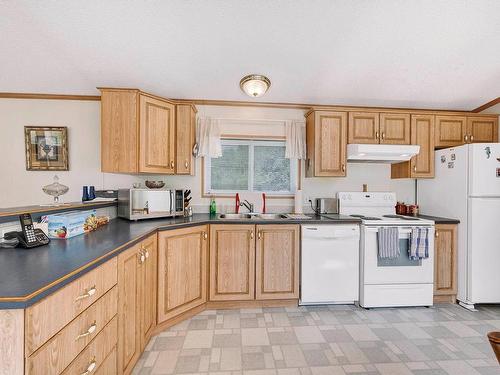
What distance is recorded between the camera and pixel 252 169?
326cm

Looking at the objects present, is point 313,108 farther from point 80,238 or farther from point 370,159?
point 80,238

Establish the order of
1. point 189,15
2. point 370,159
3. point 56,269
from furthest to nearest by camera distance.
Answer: point 370,159
point 189,15
point 56,269

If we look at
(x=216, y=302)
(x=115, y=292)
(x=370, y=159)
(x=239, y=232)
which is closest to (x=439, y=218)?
(x=370, y=159)

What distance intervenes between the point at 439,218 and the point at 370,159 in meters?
1.00

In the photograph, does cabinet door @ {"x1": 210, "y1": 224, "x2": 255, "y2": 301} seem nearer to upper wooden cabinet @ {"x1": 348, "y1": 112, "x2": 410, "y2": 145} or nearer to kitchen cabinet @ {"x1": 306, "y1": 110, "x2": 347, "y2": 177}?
kitchen cabinet @ {"x1": 306, "y1": 110, "x2": 347, "y2": 177}

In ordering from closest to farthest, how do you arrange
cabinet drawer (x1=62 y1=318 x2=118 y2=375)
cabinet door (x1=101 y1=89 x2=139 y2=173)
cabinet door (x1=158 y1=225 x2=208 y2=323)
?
1. cabinet drawer (x1=62 y1=318 x2=118 y2=375)
2. cabinet door (x1=158 y1=225 x2=208 y2=323)
3. cabinet door (x1=101 y1=89 x2=139 y2=173)

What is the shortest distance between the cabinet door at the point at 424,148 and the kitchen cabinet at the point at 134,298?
3.04 meters

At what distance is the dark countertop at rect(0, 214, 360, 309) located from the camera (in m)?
0.84

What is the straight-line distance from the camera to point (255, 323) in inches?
91.4

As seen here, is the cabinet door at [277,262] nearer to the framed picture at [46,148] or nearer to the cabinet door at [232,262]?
the cabinet door at [232,262]

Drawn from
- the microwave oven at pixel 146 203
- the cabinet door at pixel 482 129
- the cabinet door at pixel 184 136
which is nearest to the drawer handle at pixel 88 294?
the microwave oven at pixel 146 203

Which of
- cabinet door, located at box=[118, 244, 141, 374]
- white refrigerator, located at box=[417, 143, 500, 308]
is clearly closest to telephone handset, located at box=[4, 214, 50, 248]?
cabinet door, located at box=[118, 244, 141, 374]

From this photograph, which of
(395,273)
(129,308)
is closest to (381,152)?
(395,273)

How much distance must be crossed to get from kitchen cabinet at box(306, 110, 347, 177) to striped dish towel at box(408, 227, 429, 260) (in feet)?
3.10
